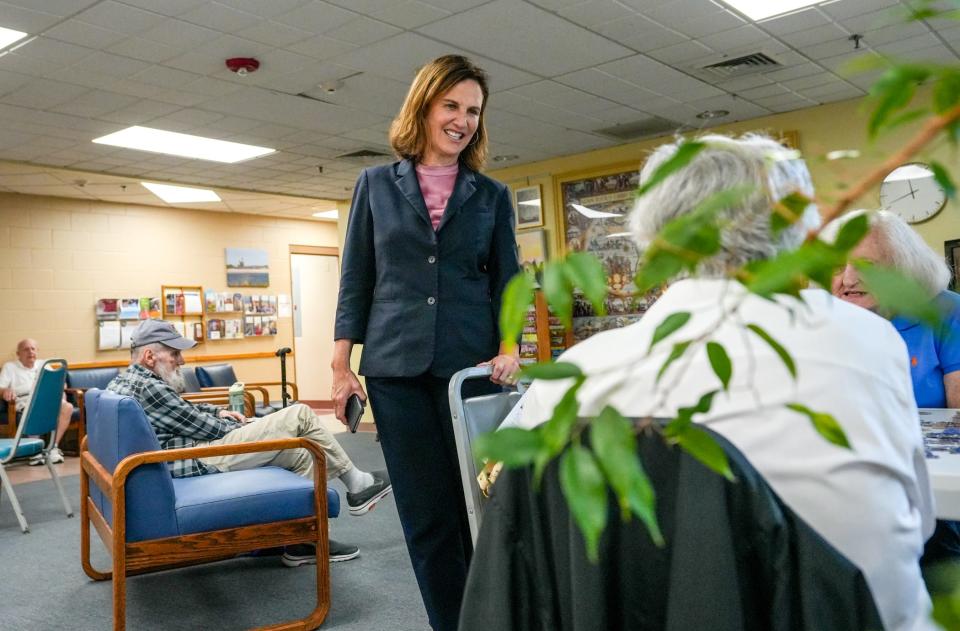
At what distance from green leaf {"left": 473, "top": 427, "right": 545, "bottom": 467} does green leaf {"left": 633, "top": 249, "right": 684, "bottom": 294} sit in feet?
0.27

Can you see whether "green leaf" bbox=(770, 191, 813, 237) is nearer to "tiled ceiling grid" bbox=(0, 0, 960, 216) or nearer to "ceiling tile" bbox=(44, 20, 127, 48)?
"tiled ceiling grid" bbox=(0, 0, 960, 216)

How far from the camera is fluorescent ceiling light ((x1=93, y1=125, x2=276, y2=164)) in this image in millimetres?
6484

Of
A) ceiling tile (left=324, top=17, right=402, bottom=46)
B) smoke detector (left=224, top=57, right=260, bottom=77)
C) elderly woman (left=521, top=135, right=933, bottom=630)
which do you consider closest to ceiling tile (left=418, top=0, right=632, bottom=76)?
ceiling tile (left=324, top=17, right=402, bottom=46)

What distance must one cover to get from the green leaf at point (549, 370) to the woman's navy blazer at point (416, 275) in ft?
5.22

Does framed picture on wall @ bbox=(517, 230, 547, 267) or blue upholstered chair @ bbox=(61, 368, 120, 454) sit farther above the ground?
framed picture on wall @ bbox=(517, 230, 547, 267)

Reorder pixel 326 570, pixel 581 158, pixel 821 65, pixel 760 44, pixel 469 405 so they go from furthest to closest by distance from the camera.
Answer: pixel 581 158
pixel 821 65
pixel 760 44
pixel 326 570
pixel 469 405

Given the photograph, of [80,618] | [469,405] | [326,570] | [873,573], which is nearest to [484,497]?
[469,405]

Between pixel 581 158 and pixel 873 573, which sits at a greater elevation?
pixel 581 158

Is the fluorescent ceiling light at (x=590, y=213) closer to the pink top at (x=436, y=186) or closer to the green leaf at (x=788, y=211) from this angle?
the pink top at (x=436, y=186)

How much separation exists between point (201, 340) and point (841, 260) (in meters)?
10.2

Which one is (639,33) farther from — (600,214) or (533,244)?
(533,244)

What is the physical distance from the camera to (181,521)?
268 cm

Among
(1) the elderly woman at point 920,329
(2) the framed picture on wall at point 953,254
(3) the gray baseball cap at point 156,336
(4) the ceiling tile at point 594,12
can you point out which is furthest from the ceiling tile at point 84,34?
(2) the framed picture on wall at point 953,254

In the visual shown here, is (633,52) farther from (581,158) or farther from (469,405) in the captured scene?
(469,405)
